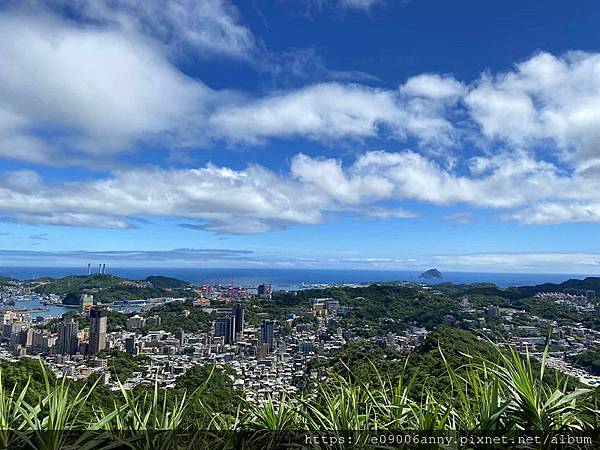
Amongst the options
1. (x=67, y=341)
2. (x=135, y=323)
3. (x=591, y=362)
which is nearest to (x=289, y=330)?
(x=135, y=323)

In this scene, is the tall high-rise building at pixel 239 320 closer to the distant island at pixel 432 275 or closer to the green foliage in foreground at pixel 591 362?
the green foliage in foreground at pixel 591 362

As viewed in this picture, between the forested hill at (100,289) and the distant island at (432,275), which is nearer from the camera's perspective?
the forested hill at (100,289)

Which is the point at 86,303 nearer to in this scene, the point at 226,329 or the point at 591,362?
the point at 226,329

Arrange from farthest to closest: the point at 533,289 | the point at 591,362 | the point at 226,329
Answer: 1. the point at 533,289
2. the point at 226,329
3. the point at 591,362

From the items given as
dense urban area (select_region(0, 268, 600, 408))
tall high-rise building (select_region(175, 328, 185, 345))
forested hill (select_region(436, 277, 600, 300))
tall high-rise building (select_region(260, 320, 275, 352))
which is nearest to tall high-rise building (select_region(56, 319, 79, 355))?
dense urban area (select_region(0, 268, 600, 408))

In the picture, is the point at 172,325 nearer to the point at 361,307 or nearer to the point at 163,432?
the point at 361,307

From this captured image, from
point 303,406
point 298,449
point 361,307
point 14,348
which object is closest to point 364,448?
point 298,449

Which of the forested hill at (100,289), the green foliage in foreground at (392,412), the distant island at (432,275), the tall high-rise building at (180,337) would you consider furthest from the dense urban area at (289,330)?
the distant island at (432,275)
